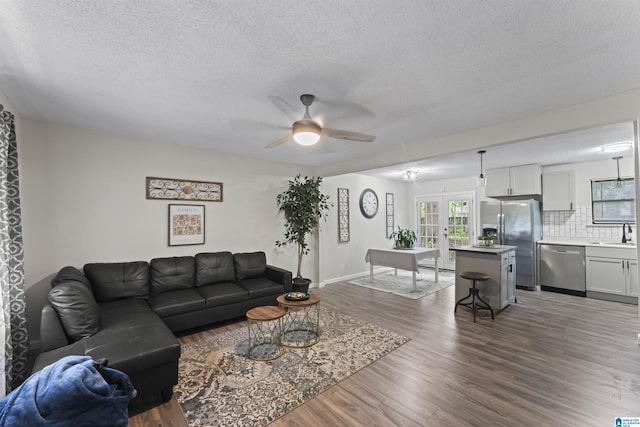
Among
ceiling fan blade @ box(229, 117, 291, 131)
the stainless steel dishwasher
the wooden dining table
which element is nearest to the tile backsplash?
the stainless steel dishwasher

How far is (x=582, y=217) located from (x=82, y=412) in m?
7.43

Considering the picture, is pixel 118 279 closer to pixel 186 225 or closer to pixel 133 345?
pixel 186 225

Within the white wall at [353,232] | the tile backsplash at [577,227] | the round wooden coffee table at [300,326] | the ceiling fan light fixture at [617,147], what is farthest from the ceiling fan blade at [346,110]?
the tile backsplash at [577,227]

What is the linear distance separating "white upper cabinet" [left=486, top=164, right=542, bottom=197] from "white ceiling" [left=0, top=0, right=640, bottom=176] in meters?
3.09

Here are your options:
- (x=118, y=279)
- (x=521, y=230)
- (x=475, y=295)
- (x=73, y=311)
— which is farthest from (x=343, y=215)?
(x=73, y=311)

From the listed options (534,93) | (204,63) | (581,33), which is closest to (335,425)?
(204,63)

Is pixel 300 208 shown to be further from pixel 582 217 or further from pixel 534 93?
pixel 582 217

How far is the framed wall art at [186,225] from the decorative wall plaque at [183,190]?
15cm

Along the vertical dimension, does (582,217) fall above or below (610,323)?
above

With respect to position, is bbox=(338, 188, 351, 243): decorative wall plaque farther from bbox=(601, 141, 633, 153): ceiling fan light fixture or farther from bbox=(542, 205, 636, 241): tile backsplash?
bbox=(601, 141, 633, 153): ceiling fan light fixture

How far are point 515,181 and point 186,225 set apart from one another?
20.6 ft

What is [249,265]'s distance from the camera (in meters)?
4.37

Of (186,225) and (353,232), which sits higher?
(186,225)

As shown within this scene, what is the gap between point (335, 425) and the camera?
191 centimetres
